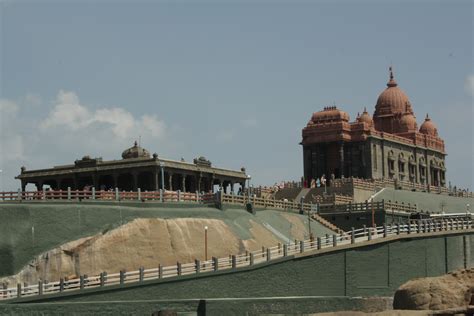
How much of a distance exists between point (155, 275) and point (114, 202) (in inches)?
474

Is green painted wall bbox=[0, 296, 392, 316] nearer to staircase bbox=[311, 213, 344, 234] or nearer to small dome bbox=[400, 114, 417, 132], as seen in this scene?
staircase bbox=[311, 213, 344, 234]

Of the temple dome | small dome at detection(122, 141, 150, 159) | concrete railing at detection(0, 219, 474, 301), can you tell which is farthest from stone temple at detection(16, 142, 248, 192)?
the temple dome

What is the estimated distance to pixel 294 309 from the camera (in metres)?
51.9

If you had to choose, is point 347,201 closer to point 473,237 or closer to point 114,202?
point 473,237

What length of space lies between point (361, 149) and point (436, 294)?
67529mm

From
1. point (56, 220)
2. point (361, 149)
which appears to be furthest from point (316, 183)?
point (56, 220)

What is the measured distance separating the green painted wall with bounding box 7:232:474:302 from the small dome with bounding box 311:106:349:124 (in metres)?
46.4

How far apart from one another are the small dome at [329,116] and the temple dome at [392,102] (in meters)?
17.2

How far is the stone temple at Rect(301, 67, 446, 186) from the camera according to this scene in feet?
385

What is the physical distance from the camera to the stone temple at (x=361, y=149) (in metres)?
117

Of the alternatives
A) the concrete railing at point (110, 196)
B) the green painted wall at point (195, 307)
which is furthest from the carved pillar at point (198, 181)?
the green painted wall at point (195, 307)

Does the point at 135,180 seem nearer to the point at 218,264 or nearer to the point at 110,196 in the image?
the point at 110,196

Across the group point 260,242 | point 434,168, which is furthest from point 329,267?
point 434,168

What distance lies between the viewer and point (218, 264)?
188 ft
